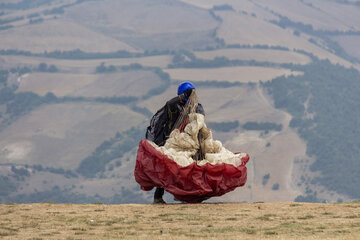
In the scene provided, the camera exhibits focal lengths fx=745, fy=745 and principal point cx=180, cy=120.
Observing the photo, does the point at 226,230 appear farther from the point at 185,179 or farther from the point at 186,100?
the point at 186,100

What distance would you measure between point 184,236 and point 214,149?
18.1ft

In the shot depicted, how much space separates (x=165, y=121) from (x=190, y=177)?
2.14m

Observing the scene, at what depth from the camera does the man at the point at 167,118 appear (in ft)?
65.0

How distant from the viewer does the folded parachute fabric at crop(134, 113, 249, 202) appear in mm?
18781

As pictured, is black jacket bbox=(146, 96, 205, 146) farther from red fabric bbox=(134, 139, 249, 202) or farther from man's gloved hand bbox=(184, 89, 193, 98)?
red fabric bbox=(134, 139, 249, 202)

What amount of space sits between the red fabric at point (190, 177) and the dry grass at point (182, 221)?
40cm

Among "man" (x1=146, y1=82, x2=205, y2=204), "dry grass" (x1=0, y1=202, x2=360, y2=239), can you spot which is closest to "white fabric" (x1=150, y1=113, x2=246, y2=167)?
"man" (x1=146, y1=82, x2=205, y2=204)

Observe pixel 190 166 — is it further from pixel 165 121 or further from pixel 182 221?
pixel 182 221

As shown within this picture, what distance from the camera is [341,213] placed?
17125 millimetres

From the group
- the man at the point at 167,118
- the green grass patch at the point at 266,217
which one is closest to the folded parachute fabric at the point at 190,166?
the man at the point at 167,118

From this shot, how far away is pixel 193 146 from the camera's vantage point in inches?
764

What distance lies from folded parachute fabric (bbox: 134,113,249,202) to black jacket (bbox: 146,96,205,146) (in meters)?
0.54

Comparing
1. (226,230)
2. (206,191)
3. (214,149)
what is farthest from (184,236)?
(214,149)

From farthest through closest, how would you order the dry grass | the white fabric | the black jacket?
the black jacket → the white fabric → the dry grass
